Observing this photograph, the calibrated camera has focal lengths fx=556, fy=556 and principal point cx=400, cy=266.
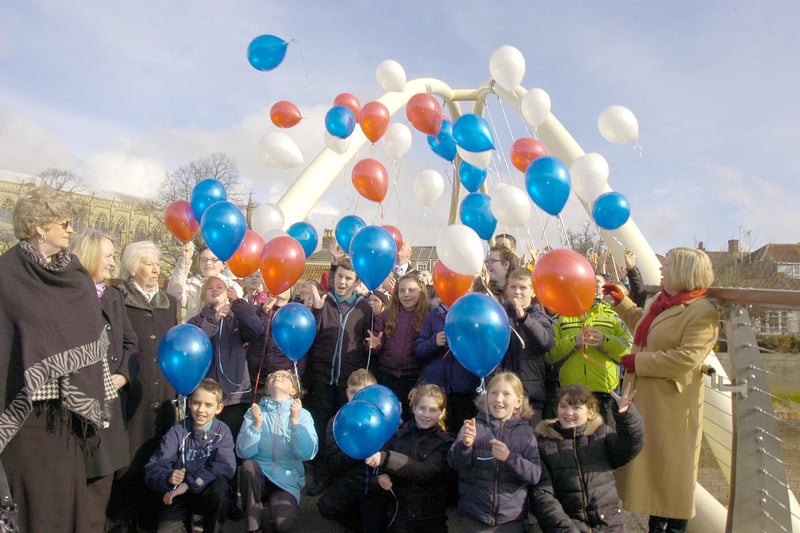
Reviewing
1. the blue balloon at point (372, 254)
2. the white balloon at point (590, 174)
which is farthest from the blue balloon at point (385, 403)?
the white balloon at point (590, 174)

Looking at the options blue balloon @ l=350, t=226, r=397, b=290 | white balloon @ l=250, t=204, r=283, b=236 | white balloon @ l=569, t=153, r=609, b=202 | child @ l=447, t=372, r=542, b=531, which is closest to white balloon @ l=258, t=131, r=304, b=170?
white balloon @ l=250, t=204, r=283, b=236

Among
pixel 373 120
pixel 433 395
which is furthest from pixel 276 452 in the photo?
pixel 373 120

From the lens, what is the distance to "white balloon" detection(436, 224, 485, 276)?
11.2 feet

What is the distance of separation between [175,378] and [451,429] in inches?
70.1

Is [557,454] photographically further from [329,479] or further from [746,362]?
[329,479]

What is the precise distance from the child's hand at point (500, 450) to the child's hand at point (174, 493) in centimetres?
174

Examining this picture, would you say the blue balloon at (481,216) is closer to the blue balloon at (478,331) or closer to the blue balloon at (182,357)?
the blue balloon at (478,331)

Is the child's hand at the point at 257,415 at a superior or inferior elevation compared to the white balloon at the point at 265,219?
inferior

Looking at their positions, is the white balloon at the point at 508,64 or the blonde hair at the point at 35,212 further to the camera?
the white balloon at the point at 508,64

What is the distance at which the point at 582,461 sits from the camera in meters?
2.88

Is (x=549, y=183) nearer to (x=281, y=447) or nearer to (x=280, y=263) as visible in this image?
(x=280, y=263)

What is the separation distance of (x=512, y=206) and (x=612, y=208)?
1078 millimetres

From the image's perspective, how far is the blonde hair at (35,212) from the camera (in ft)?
8.25

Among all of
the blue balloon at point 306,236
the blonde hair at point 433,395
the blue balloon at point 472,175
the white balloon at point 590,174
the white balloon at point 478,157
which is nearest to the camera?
the blonde hair at point 433,395
